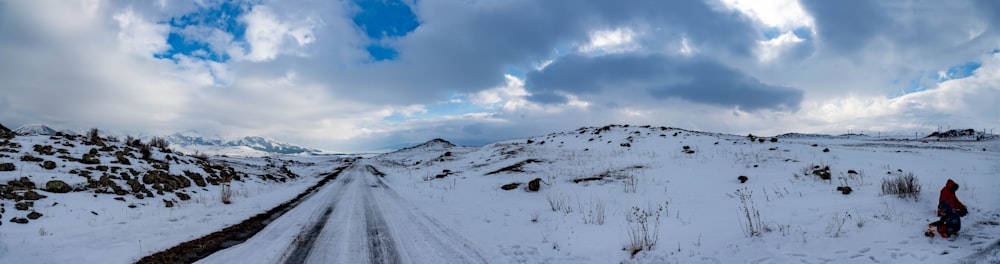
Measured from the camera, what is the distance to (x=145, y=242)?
8.30 m

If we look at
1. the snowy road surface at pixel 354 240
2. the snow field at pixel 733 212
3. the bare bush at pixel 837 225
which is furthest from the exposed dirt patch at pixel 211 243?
the bare bush at pixel 837 225

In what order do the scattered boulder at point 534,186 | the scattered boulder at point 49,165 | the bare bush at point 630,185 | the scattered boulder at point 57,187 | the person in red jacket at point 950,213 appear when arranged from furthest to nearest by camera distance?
1. the scattered boulder at point 534,186
2. the bare bush at point 630,185
3. the scattered boulder at point 49,165
4. the scattered boulder at point 57,187
5. the person in red jacket at point 950,213

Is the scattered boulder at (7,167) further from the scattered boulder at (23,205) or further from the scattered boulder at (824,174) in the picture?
the scattered boulder at (824,174)

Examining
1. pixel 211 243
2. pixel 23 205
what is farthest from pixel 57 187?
pixel 211 243

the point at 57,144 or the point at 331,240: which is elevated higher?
the point at 57,144

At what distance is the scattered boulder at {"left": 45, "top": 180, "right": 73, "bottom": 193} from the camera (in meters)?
11.6

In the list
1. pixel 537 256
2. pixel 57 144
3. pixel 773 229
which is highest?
pixel 57 144

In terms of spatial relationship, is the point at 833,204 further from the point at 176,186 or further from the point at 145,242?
the point at 176,186

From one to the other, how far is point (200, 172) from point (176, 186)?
482 centimetres

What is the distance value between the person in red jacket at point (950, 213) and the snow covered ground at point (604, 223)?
16 cm

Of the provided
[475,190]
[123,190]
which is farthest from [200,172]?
[475,190]

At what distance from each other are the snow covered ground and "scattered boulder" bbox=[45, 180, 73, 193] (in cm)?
43

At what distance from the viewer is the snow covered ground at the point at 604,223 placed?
6.90 m

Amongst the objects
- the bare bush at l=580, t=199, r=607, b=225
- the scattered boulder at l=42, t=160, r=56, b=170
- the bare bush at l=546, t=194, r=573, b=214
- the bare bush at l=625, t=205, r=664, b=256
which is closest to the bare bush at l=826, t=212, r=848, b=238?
the bare bush at l=625, t=205, r=664, b=256
